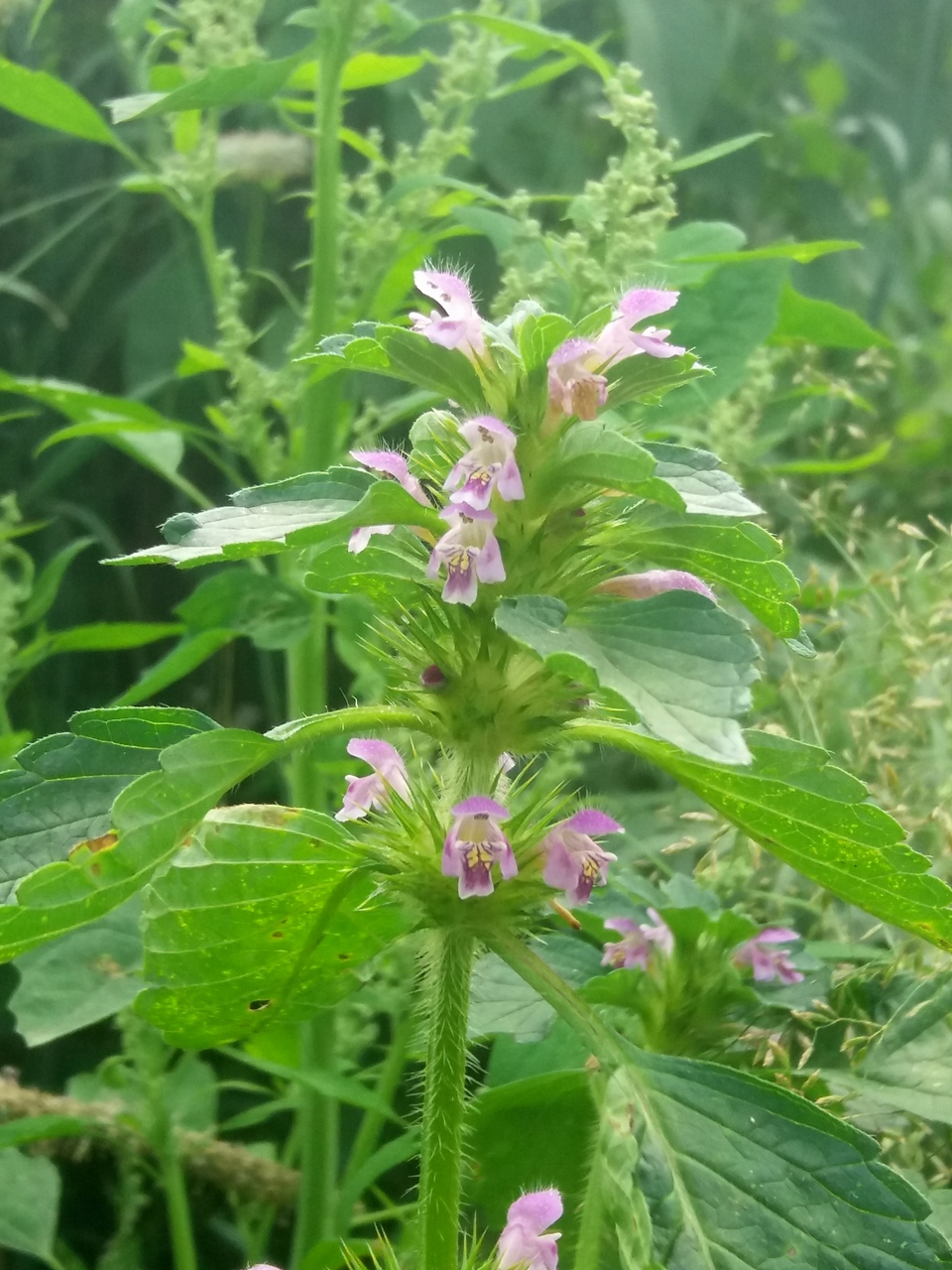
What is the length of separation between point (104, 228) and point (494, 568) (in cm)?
104

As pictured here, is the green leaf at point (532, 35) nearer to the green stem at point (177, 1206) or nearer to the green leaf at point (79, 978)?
the green leaf at point (79, 978)

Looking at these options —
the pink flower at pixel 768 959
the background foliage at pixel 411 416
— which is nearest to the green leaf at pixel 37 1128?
the background foliage at pixel 411 416

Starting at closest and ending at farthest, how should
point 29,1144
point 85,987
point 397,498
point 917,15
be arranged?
1. point 397,498
2. point 85,987
3. point 29,1144
4. point 917,15

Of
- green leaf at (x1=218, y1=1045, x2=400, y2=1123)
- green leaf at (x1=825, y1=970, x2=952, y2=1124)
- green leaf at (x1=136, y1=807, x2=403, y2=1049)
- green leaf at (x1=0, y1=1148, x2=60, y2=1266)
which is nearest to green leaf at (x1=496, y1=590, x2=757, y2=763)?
green leaf at (x1=136, y1=807, x2=403, y2=1049)

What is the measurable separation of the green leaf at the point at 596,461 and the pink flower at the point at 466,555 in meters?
0.02

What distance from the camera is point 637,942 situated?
48cm

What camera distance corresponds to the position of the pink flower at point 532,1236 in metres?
0.34

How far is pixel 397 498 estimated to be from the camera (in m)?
0.28

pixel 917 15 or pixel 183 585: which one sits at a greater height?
pixel 917 15

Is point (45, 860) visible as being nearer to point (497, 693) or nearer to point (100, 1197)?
point (497, 693)

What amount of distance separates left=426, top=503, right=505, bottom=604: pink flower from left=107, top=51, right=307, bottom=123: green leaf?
1.07 ft

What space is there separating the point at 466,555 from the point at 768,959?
271 millimetres

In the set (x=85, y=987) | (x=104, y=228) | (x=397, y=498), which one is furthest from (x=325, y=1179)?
(x=104, y=228)

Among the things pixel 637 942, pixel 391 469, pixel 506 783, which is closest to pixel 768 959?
pixel 637 942
